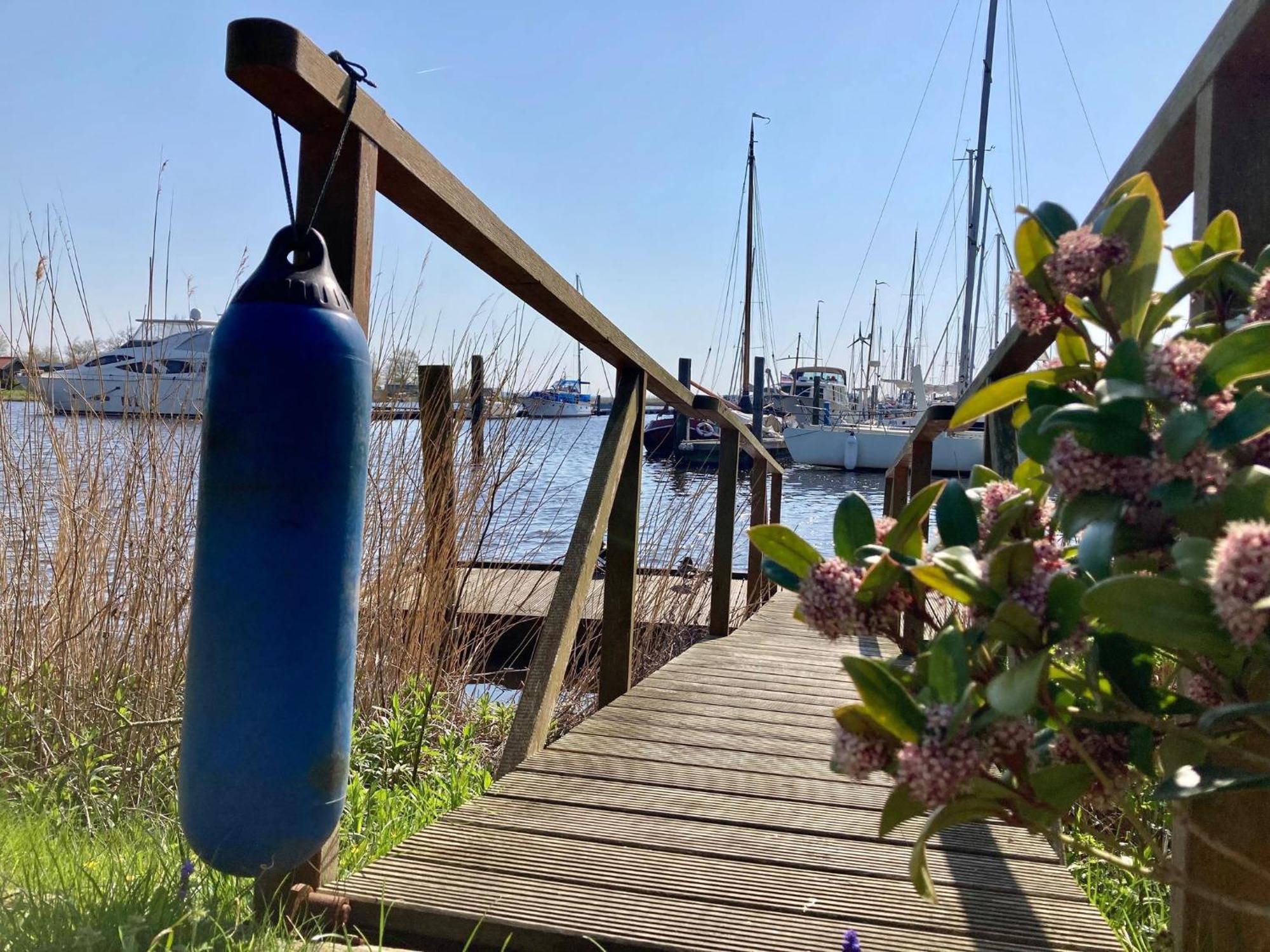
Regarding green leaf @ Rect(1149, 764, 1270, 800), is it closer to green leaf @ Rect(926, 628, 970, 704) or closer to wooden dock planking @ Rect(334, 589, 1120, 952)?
green leaf @ Rect(926, 628, 970, 704)

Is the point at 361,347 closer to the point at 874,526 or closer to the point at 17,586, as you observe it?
the point at 874,526

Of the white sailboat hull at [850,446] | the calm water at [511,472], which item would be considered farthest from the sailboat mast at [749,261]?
the calm water at [511,472]

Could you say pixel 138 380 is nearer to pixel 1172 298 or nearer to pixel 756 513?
pixel 1172 298

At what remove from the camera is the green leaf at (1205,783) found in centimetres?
70

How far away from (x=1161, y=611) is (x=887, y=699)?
0.20 metres

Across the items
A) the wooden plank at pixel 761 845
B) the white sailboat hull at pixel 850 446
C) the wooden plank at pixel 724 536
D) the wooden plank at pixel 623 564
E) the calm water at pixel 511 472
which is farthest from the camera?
the white sailboat hull at pixel 850 446

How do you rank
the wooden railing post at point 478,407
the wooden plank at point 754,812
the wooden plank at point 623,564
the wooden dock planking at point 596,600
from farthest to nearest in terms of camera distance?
the wooden dock planking at point 596,600 < the wooden railing post at point 478,407 < the wooden plank at point 623,564 < the wooden plank at point 754,812

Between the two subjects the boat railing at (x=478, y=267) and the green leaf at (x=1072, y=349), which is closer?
the green leaf at (x=1072, y=349)

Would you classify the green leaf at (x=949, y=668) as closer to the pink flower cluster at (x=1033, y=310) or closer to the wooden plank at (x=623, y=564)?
the pink flower cluster at (x=1033, y=310)

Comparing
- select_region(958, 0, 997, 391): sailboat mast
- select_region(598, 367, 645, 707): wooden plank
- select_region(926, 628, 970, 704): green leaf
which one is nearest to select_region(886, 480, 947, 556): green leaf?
select_region(926, 628, 970, 704): green leaf

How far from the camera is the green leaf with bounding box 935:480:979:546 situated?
87cm

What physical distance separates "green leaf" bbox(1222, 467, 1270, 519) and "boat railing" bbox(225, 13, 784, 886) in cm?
102

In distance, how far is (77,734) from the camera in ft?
8.27

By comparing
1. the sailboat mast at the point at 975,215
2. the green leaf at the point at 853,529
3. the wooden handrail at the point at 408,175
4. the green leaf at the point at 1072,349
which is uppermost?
the sailboat mast at the point at 975,215
